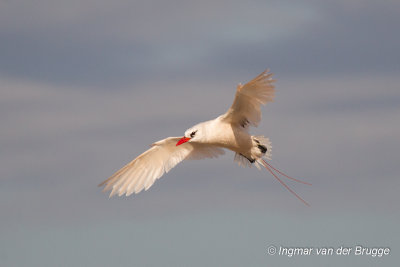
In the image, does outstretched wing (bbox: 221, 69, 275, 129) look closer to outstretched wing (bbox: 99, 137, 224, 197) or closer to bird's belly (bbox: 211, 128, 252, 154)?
bird's belly (bbox: 211, 128, 252, 154)

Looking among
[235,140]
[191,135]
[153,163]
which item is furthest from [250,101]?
[153,163]

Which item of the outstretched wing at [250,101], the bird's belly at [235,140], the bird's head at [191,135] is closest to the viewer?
the outstretched wing at [250,101]

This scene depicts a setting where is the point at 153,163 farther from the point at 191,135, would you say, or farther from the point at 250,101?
the point at 250,101

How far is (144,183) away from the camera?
19.8 m

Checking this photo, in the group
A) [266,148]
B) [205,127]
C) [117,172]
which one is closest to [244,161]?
[266,148]

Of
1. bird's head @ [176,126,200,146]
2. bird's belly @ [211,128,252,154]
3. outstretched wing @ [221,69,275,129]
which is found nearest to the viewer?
outstretched wing @ [221,69,275,129]

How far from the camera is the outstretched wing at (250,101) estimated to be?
1744 centimetres

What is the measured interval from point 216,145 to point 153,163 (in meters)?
2.30

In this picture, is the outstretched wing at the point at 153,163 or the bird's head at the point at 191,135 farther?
A: the outstretched wing at the point at 153,163

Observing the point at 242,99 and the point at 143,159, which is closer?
the point at 242,99

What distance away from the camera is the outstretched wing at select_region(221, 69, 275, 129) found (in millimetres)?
17438

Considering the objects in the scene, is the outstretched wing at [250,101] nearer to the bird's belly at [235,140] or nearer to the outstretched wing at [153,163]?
the bird's belly at [235,140]

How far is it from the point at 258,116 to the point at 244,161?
2.09m

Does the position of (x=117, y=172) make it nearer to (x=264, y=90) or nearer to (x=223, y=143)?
(x=223, y=143)
